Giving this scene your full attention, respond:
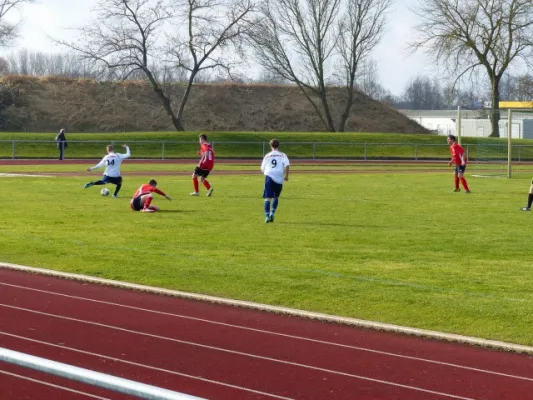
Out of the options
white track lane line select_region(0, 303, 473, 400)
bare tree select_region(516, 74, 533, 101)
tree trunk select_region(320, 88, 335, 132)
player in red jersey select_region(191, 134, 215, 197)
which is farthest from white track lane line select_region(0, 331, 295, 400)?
bare tree select_region(516, 74, 533, 101)

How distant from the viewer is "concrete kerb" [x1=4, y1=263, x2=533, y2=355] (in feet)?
28.1

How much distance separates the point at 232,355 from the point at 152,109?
62.8 m

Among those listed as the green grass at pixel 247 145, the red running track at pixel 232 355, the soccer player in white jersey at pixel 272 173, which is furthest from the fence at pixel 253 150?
the red running track at pixel 232 355

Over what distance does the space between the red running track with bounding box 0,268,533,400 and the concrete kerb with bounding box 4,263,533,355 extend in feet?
0.43

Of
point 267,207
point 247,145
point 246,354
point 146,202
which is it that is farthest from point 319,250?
point 247,145

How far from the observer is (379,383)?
7215 mm

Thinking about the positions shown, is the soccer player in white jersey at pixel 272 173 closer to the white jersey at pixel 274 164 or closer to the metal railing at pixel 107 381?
the white jersey at pixel 274 164

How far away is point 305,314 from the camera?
32.0 feet

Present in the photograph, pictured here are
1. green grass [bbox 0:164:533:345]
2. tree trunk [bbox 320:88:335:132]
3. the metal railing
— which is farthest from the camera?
tree trunk [bbox 320:88:335:132]

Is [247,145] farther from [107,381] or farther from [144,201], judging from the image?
[107,381]

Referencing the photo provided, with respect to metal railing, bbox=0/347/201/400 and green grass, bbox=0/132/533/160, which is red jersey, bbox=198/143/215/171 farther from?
green grass, bbox=0/132/533/160

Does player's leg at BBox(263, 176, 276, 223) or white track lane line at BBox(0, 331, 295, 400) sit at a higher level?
player's leg at BBox(263, 176, 276, 223)

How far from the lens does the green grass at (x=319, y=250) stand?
10.4 m

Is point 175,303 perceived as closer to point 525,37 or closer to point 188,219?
point 188,219
